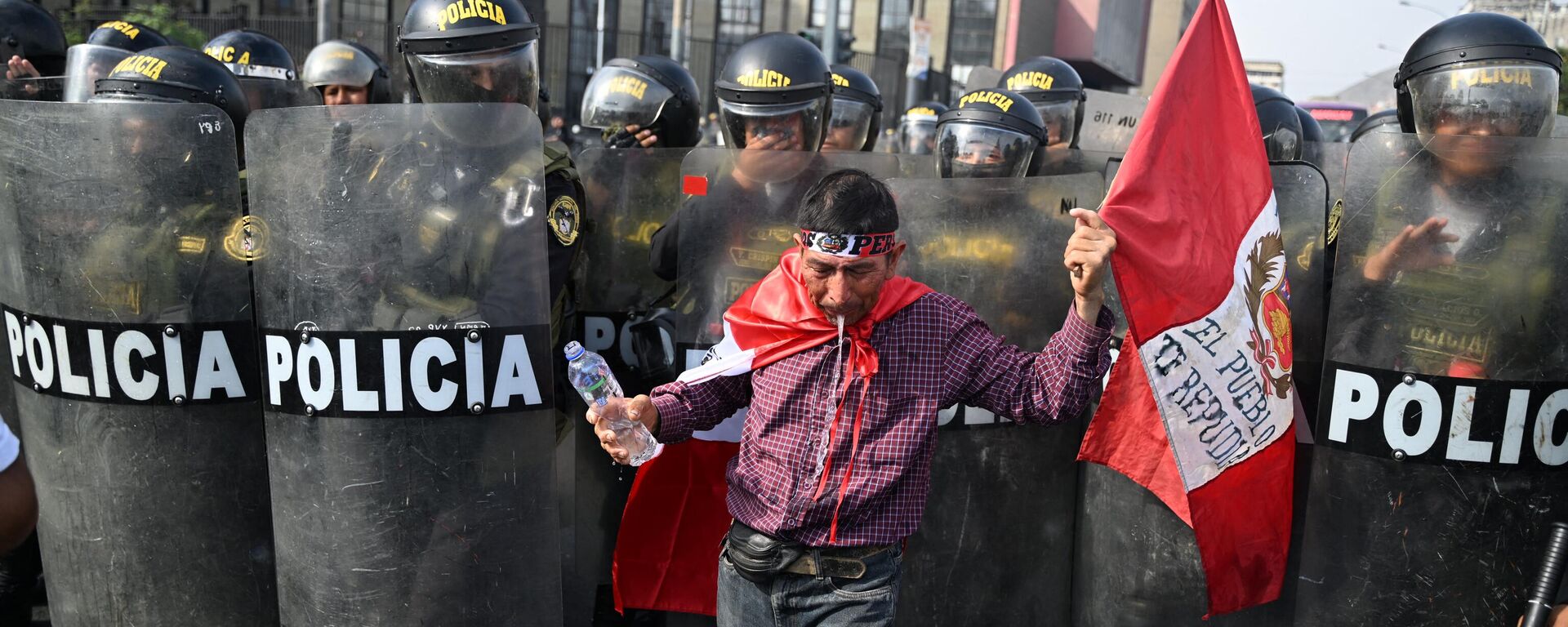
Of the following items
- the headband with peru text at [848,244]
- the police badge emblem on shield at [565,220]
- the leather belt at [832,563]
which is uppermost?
the headband with peru text at [848,244]

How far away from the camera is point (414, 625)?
3189 millimetres

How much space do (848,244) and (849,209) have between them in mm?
78

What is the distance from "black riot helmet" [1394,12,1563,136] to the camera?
339cm

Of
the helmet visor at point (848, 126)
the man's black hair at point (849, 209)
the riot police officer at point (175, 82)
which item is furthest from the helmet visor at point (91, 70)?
the man's black hair at point (849, 209)

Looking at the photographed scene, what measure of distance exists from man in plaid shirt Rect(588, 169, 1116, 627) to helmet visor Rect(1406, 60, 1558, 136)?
1534 mm

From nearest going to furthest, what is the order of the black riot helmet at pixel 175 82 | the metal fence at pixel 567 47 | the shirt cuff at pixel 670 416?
the shirt cuff at pixel 670 416 < the black riot helmet at pixel 175 82 < the metal fence at pixel 567 47

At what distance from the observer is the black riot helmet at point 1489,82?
339 cm

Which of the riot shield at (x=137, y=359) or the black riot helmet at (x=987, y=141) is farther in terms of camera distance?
the black riot helmet at (x=987, y=141)

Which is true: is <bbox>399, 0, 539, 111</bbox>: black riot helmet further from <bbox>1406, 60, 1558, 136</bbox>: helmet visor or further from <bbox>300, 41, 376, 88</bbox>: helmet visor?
<bbox>1406, 60, 1558, 136</bbox>: helmet visor

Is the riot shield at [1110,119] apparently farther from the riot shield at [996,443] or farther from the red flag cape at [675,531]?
the red flag cape at [675,531]

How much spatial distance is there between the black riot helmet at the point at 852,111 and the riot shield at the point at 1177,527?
7.37ft

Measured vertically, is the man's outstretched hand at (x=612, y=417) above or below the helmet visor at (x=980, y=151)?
below

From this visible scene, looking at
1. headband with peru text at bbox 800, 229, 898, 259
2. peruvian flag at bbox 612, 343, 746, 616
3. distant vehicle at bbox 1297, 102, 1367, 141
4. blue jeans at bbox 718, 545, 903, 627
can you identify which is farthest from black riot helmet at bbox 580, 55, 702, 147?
distant vehicle at bbox 1297, 102, 1367, 141

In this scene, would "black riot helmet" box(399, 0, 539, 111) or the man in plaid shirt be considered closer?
the man in plaid shirt
